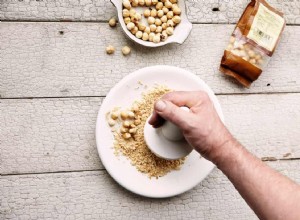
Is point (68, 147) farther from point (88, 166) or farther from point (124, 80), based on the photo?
point (124, 80)

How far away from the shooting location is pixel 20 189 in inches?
35.1

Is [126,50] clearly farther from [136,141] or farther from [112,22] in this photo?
[136,141]

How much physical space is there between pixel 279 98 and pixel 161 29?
317mm

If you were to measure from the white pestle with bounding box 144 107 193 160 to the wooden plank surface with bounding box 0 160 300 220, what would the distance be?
0.14 m

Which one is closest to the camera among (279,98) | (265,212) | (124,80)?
(265,212)

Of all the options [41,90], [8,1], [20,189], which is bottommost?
[20,189]

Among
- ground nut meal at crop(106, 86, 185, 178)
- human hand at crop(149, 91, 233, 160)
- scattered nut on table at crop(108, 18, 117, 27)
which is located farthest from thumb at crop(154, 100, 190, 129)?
scattered nut on table at crop(108, 18, 117, 27)

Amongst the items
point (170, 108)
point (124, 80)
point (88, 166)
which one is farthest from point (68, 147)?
point (170, 108)

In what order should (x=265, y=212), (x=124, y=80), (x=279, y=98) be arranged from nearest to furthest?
(x=265, y=212)
(x=124, y=80)
(x=279, y=98)

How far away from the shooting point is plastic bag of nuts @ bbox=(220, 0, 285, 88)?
940mm

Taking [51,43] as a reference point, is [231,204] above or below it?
below

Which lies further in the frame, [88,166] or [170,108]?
[88,166]

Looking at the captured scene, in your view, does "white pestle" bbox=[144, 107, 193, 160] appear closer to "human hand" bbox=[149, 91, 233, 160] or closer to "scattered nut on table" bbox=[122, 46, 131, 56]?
"human hand" bbox=[149, 91, 233, 160]

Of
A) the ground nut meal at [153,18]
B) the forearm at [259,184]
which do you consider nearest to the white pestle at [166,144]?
the forearm at [259,184]
